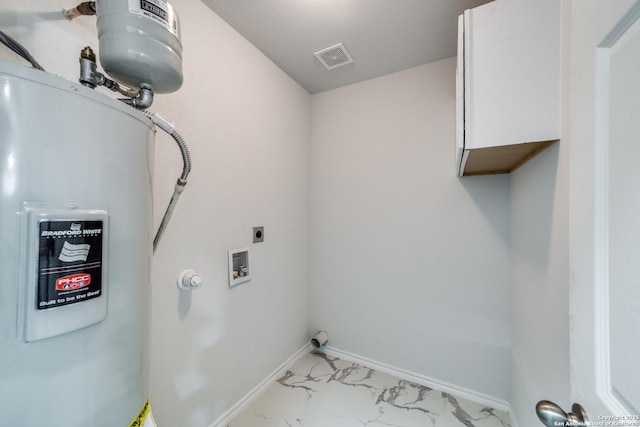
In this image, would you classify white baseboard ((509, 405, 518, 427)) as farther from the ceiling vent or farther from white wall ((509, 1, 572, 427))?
the ceiling vent

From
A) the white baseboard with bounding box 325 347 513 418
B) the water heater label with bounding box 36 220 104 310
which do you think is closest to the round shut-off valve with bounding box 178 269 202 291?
the water heater label with bounding box 36 220 104 310

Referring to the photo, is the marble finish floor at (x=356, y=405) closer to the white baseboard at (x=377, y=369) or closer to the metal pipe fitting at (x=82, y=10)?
the white baseboard at (x=377, y=369)

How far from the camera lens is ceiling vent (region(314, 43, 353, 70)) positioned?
1627mm

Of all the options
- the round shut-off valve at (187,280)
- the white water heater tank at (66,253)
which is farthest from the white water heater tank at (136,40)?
the round shut-off valve at (187,280)

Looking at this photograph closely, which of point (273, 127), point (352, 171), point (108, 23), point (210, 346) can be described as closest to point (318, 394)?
point (210, 346)

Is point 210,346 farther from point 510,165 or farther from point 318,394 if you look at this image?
point 510,165

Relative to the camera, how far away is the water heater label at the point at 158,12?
2.00ft

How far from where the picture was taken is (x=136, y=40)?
609mm

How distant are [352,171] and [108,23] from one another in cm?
165

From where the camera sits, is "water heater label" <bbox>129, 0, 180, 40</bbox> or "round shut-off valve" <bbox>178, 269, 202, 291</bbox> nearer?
"water heater label" <bbox>129, 0, 180, 40</bbox>

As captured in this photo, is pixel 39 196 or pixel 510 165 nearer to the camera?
pixel 39 196

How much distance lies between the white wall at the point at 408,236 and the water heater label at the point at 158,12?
1523 millimetres

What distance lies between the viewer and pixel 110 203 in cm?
53

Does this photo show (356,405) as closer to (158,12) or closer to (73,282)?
(73,282)
